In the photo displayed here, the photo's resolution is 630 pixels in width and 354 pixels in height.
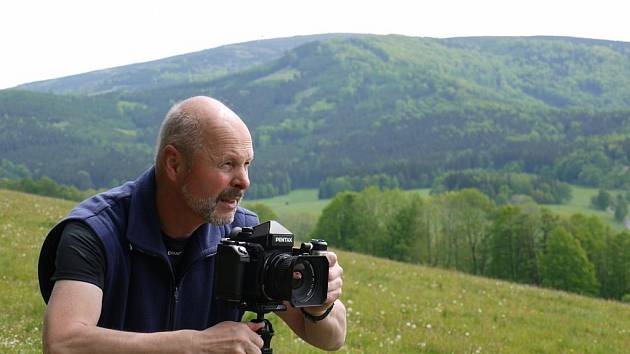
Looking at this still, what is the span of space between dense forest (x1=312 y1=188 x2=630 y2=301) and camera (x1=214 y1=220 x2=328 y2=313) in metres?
54.4

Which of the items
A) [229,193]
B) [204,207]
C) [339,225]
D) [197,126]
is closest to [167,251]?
[204,207]

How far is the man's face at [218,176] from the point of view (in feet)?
13.3

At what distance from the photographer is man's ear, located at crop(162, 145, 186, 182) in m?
4.10

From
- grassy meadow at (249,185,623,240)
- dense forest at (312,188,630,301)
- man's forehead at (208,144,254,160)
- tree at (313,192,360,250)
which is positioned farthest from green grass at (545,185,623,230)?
man's forehead at (208,144,254,160)

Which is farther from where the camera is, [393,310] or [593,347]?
[393,310]

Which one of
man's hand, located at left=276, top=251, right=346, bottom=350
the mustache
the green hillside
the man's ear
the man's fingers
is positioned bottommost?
the green hillside

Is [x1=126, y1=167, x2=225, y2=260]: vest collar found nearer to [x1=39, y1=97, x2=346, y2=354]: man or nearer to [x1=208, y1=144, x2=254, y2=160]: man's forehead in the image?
[x1=39, y1=97, x2=346, y2=354]: man

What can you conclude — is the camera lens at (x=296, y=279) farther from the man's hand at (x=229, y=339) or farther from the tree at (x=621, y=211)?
the tree at (x=621, y=211)

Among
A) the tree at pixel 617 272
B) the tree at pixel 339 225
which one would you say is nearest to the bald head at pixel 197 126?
the tree at pixel 617 272

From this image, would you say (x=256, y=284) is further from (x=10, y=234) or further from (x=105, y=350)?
(x=10, y=234)

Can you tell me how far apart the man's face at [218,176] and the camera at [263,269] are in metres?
0.18

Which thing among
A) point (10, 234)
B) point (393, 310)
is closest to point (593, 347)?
point (393, 310)

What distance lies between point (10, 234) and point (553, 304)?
11939mm

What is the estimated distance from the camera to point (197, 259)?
4320mm
